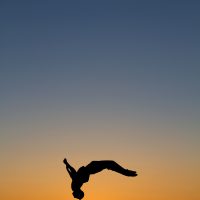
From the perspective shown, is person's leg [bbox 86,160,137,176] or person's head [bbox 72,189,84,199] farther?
person's head [bbox 72,189,84,199]

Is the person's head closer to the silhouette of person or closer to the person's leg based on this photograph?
the silhouette of person

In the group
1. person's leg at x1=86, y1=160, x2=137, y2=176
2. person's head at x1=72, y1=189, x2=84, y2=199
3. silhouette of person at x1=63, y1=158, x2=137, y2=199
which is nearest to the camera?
person's leg at x1=86, y1=160, x2=137, y2=176

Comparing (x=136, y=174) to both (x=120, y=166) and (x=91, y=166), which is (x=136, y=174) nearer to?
(x=120, y=166)

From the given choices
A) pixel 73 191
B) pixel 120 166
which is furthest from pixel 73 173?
pixel 120 166

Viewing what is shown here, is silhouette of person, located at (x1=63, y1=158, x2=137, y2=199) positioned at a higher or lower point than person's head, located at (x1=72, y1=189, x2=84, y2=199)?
higher

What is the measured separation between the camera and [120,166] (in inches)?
Answer: 434

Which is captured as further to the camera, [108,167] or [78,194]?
[78,194]

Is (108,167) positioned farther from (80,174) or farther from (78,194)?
(78,194)

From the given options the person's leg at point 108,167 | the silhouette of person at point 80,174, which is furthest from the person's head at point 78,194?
the person's leg at point 108,167

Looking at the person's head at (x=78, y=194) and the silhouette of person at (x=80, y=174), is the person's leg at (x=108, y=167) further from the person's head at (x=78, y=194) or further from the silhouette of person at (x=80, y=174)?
the person's head at (x=78, y=194)

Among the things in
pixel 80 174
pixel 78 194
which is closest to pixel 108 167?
pixel 80 174

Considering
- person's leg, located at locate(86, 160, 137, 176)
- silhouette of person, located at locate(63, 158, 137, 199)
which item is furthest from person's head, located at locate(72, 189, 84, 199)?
person's leg, located at locate(86, 160, 137, 176)

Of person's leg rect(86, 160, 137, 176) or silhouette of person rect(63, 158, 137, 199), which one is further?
silhouette of person rect(63, 158, 137, 199)

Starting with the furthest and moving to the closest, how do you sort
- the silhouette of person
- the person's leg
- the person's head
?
1. the person's head
2. the silhouette of person
3. the person's leg
